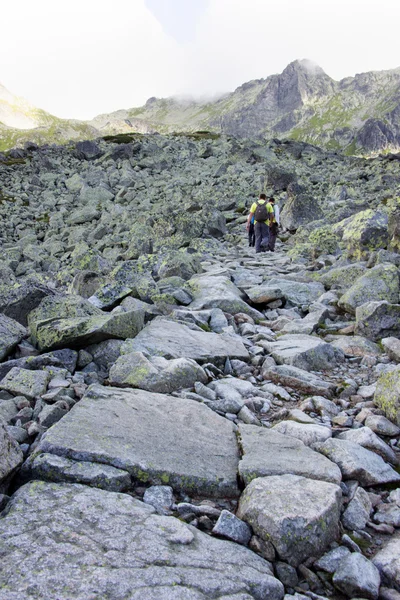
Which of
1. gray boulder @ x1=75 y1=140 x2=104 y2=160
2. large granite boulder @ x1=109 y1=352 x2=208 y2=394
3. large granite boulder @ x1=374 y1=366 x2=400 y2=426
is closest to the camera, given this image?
large granite boulder @ x1=374 y1=366 x2=400 y2=426

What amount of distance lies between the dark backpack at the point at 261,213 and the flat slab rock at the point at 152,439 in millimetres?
18119

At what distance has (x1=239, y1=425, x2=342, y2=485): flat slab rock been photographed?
440 cm

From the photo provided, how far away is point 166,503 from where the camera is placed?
13.2ft

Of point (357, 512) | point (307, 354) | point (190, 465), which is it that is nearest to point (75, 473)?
point (190, 465)

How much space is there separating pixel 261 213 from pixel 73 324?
666 inches

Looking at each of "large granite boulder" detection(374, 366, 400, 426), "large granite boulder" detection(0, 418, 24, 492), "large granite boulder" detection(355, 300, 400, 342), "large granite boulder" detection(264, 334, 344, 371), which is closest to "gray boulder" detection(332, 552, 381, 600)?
"large granite boulder" detection(374, 366, 400, 426)

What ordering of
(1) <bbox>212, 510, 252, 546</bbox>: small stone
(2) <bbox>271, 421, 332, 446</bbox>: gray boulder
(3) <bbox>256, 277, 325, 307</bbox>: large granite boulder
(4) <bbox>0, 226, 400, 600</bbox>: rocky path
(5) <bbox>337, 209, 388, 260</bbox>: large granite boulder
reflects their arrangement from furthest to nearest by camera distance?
(5) <bbox>337, 209, 388, 260</bbox>: large granite boulder, (3) <bbox>256, 277, 325, 307</bbox>: large granite boulder, (2) <bbox>271, 421, 332, 446</bbox>: gray boulder, (1) <bbox>212, 510, 252, 546</bbox>: small stone, (4) <bbox>0, 226, 400, 600</bbox>: rocky path

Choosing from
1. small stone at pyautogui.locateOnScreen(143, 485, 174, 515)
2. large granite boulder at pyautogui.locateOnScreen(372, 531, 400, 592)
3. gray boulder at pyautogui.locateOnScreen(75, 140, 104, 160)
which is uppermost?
gray boulder at pyautogui.locateOnScreen(75, 140, 104, 160)

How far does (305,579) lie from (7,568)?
240 cm

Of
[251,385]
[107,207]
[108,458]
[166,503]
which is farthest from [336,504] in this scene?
[107,207]

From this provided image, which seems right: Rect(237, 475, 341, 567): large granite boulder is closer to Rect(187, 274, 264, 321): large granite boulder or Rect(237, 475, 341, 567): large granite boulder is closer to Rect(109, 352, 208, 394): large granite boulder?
Rect(109, 352, 208, 394): large granite boulder

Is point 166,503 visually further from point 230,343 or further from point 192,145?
point 192,145

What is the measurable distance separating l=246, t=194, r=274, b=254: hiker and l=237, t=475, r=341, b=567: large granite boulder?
1975 centimetres

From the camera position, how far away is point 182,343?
8602mm
